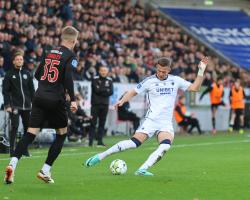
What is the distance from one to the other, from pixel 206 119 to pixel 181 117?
3.53 meters

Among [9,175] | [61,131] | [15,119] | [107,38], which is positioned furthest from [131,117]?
[9,175]

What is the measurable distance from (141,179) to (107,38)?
69.1ft

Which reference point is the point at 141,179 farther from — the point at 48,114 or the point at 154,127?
the point at 48,114

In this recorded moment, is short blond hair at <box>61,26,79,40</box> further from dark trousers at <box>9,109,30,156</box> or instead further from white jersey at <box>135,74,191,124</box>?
dark trousers at <box>9,109,30,156</box>

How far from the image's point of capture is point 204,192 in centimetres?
1153

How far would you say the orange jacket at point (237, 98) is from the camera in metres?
32.0

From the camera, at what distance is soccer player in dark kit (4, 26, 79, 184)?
483 inches

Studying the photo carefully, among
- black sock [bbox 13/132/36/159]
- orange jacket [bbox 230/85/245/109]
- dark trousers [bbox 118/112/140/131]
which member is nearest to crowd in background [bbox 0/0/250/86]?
dark trousers [bbox 118/112/140/131]

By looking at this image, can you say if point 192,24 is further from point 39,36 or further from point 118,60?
point 39,36

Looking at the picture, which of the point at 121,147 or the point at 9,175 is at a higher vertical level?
the point at 121,147

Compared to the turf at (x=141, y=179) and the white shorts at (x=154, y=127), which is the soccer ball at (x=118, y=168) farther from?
the white shorts at (x=154, y=127)

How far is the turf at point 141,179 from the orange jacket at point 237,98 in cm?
1185

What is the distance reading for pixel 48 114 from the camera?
490 inches

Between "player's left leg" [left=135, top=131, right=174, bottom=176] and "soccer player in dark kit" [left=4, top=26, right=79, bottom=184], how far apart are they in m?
1.76
